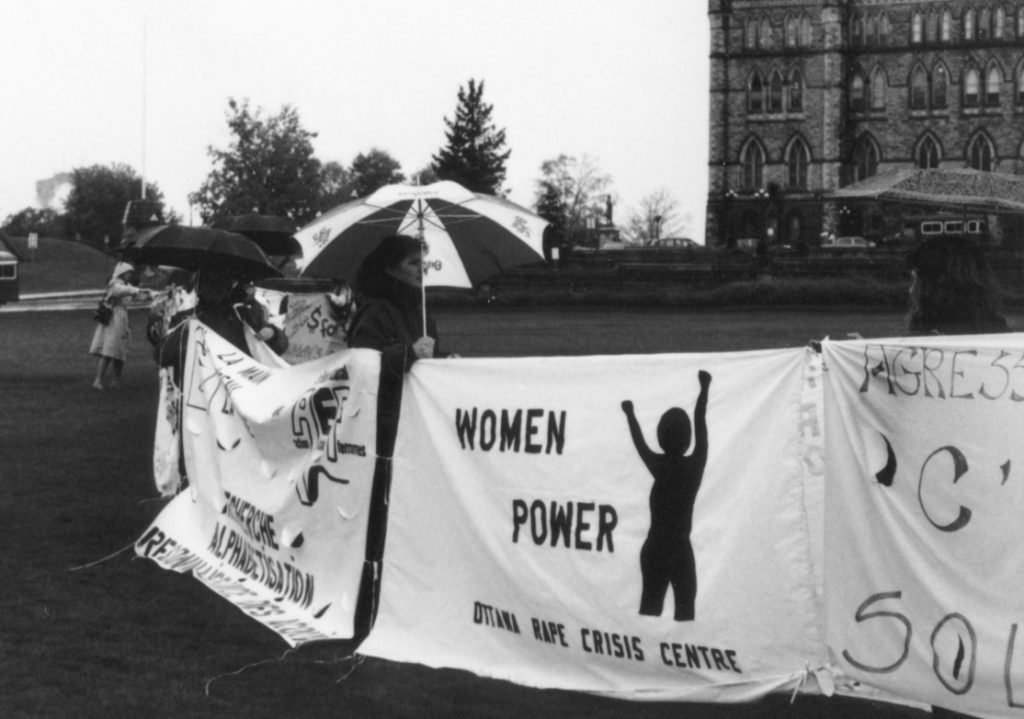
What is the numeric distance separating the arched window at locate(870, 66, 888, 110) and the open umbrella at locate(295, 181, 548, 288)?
99.4 m

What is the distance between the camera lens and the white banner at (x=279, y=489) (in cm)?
806

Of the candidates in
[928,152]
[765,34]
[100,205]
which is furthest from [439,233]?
[100,205]

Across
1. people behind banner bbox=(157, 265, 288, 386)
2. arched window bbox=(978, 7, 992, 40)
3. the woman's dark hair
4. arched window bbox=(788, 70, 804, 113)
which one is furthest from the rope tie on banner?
arched window bbox=(978, 7, 992, 40)

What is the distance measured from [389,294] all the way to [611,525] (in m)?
2.39

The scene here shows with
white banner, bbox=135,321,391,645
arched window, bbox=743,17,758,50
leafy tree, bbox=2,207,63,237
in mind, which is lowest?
white banner, bbox=135,321,391,645

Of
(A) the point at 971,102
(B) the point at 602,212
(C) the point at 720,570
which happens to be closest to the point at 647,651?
(C) the point at 720,570

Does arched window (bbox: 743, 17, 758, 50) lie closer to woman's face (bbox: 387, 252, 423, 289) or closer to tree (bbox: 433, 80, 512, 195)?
tree (bbox: 433, 80, 512, 195)

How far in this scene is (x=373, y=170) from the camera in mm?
167750

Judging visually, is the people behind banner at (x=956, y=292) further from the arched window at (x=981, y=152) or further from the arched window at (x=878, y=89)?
the arched window at (x=878, y=89)

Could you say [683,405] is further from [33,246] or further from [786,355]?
[33,246]

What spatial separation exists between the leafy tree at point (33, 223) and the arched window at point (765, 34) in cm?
7419

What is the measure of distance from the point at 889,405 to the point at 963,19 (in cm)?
10301

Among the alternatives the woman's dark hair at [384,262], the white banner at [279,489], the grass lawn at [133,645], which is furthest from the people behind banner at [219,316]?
the woman's dark hair at [384,262]

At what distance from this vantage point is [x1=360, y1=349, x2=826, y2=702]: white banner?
20.2 feet
